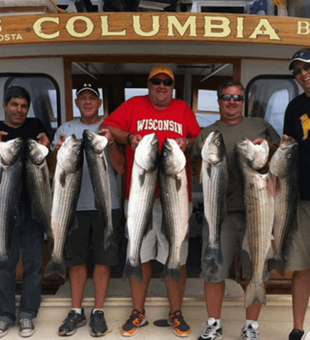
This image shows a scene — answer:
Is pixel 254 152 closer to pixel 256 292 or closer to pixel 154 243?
pixel 256 292

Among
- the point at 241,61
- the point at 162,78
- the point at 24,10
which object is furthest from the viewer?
the point at 241,61

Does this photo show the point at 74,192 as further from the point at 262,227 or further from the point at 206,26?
the point at 206,26

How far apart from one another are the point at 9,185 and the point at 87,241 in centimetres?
79

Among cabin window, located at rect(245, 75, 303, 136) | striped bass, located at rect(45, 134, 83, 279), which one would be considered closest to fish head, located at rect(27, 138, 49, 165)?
striped bass, located at rect(45, 134, 83, 279)

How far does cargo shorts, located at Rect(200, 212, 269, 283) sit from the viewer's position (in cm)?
332

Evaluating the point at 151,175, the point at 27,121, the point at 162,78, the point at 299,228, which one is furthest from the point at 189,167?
the point at 27,121

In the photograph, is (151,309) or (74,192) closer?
(74,192)

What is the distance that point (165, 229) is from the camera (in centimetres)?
333

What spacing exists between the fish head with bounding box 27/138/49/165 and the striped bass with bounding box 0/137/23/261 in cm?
9

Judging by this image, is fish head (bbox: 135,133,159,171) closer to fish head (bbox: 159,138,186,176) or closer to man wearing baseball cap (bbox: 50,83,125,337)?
fish head (bbox: 159,138,186,176)

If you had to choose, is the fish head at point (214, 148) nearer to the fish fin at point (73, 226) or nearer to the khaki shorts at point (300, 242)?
the khaki shorts at point (300, 242)

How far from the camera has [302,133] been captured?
3258 millimetres

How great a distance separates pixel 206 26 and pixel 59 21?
120 cm

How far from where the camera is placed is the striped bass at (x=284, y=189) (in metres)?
3.09
